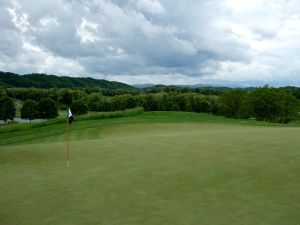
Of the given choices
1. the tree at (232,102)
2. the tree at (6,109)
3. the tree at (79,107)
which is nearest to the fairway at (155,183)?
the tree at (232,102)

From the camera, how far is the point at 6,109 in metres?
84.9

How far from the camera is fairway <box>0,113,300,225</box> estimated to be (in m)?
6.80

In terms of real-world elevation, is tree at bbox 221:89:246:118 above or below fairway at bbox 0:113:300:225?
above

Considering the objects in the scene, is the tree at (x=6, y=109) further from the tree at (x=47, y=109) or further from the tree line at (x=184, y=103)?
the tree at (x=47, y=109)

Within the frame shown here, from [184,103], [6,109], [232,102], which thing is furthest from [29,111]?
[232,102]

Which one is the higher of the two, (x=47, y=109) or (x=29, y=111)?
(x=47, y=109)

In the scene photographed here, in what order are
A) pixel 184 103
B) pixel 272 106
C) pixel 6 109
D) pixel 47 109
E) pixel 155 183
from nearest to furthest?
pixel 155 183, pixel 272 106, pixel 6 109, pixel 47 109, pixel 184 103

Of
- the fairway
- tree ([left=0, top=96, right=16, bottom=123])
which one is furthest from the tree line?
the fairway

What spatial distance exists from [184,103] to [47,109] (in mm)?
35106

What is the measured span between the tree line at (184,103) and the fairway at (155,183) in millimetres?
54447

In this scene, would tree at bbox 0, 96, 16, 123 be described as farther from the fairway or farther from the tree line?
the fairway

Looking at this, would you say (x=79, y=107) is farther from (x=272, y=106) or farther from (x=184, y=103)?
(x=272, y=106)

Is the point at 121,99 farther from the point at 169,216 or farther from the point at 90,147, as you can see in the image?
the point at 169,216

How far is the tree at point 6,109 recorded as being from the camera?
84.2 metres
